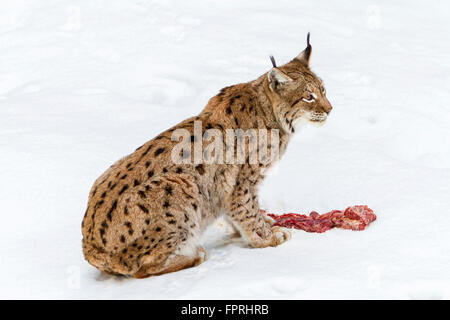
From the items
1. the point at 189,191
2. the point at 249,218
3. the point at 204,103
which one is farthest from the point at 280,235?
the point at 204,103

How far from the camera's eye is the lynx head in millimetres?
5305

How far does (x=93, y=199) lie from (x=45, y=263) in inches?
27.6

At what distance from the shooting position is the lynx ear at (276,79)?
521 cm

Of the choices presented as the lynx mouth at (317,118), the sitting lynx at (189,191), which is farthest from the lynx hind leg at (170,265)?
the lynx mouth at (317,118)

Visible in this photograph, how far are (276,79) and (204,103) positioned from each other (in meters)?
2.78

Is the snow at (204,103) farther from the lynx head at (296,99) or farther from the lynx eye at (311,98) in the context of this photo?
the lynx eye at (311,98)

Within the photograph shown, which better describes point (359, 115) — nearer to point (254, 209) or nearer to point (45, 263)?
point (254, 209)

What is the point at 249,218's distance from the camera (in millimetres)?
5242

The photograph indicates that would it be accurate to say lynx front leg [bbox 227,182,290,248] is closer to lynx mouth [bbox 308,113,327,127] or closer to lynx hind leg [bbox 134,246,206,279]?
lynx hind leg [bbox 134,246,206,279]

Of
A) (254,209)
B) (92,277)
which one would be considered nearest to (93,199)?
(92,277)

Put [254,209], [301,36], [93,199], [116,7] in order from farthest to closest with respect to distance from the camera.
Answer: [116,7] → [301,36] → [254,209] → [93,199]

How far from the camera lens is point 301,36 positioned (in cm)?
998

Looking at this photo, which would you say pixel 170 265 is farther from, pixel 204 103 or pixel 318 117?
pixel 204 103

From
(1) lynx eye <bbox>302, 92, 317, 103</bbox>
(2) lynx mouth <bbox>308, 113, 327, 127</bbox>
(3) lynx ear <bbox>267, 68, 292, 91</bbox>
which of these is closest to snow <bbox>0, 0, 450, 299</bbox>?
(2) lynx mouth <bbox>308, 113, 327, 127</bbox>
